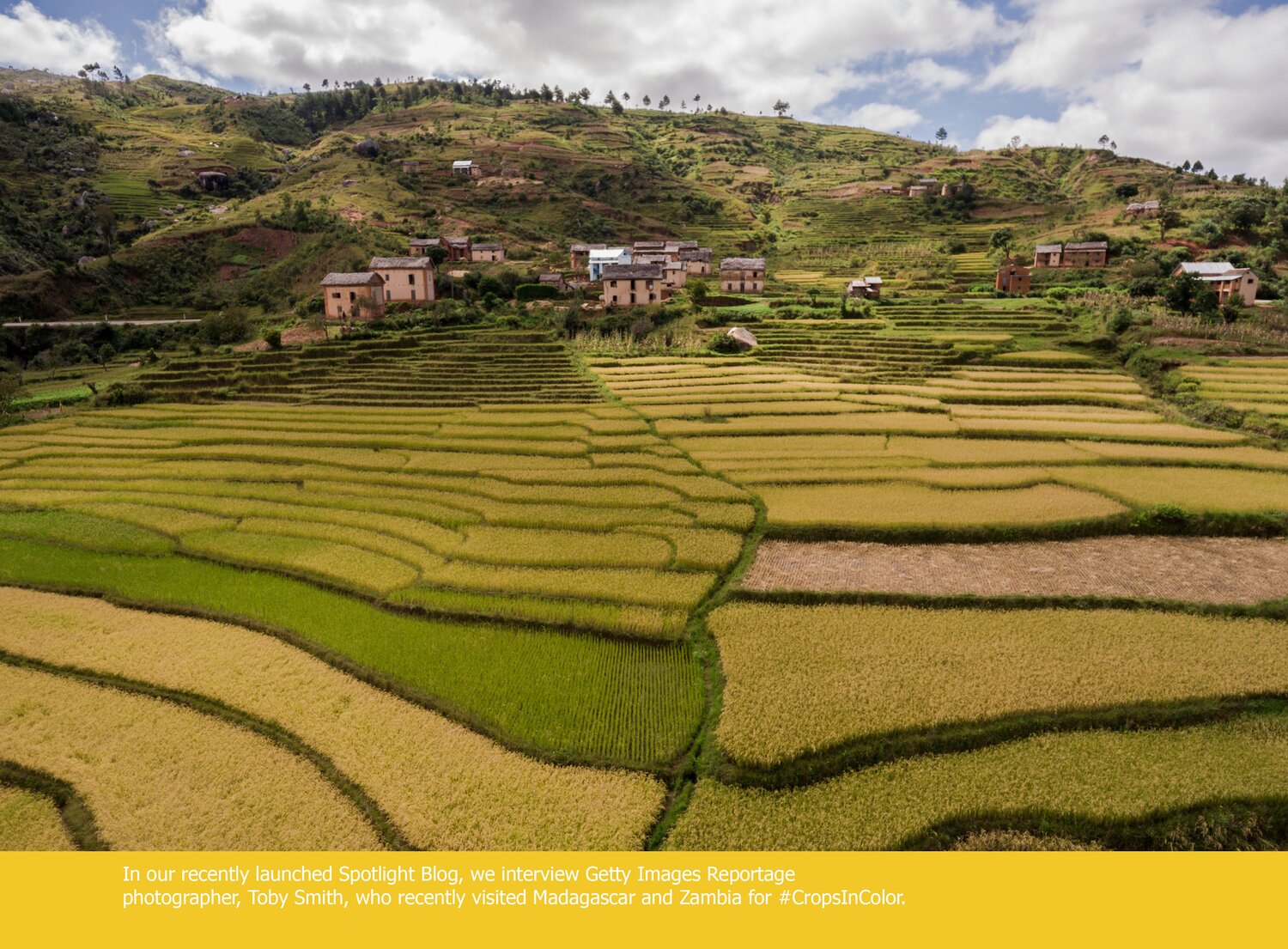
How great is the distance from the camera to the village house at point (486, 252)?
83000mm

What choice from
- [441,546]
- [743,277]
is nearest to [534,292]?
[743,277]

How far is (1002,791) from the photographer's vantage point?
36.0 ft

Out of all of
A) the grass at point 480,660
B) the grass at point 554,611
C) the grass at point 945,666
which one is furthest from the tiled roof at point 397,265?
the grass at point 945,666

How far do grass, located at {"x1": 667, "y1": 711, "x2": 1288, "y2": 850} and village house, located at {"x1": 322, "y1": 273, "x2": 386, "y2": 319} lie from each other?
5846 cm

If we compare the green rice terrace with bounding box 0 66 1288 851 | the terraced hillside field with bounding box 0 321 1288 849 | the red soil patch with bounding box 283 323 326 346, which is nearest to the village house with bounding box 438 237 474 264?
the green rice terrace with bounding box 0 66 1288 851

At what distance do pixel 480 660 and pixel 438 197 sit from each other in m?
110

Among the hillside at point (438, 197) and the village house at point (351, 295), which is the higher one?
the hillside at point (438, 197)

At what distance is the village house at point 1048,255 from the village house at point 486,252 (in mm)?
66864

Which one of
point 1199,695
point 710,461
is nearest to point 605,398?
point 710,461

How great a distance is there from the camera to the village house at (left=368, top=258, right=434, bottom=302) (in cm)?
6150

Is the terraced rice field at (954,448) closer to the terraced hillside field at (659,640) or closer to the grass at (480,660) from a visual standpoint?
the terraced hillside field at (659,640)

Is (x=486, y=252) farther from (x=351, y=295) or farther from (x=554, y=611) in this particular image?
(x=554, y=611)

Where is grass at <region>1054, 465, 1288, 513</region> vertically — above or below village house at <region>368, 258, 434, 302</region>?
below

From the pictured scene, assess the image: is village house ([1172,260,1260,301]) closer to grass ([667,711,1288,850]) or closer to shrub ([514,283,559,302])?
shrub ([514,283,559,302])
